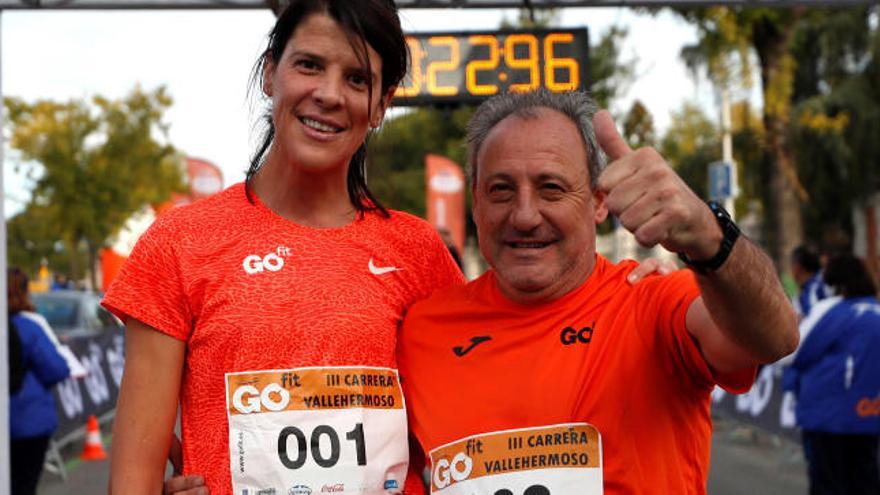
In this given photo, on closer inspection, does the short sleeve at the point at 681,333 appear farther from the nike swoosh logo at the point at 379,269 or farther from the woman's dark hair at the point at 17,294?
the woman's dark hair at the point at 17,294

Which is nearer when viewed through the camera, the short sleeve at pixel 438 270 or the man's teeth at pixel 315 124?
the man's teeth at pixel 315 124

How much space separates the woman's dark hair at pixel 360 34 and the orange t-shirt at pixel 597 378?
44cm

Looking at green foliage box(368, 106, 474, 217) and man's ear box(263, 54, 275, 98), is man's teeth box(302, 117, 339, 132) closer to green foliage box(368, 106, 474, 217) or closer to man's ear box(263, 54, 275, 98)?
man's ear box(263, 54, 275, 98)

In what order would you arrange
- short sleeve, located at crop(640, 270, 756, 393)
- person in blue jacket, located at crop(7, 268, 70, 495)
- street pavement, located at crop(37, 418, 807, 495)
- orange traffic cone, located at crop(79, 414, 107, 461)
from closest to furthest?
short sleeve, located at crop(640, 270, 756, 393) < person in blue jacket, located at crop(7, 268, 70, 495) < street pavement, located at crop(37, 418, 807, 495) < orange traffic cone, located at crop(79, 414, 107, 461)

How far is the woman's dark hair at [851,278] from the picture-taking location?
7.21 metres

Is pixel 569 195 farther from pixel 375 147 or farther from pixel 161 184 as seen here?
pixel 161 184

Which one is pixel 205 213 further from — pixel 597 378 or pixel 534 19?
pixel 534 19

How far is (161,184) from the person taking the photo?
114 feet

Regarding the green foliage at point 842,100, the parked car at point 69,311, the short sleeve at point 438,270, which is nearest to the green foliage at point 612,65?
the green foliage at point 842,100

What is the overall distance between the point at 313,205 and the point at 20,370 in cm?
514

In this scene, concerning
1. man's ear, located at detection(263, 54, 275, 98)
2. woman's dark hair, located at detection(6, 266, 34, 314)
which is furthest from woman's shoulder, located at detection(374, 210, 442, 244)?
woman's dark hair, located at detection(6, 266, 34, 314)

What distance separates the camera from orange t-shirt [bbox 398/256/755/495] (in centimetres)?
226

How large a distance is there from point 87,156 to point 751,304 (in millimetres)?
31002

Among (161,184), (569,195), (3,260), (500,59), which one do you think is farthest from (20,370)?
(161,184)
